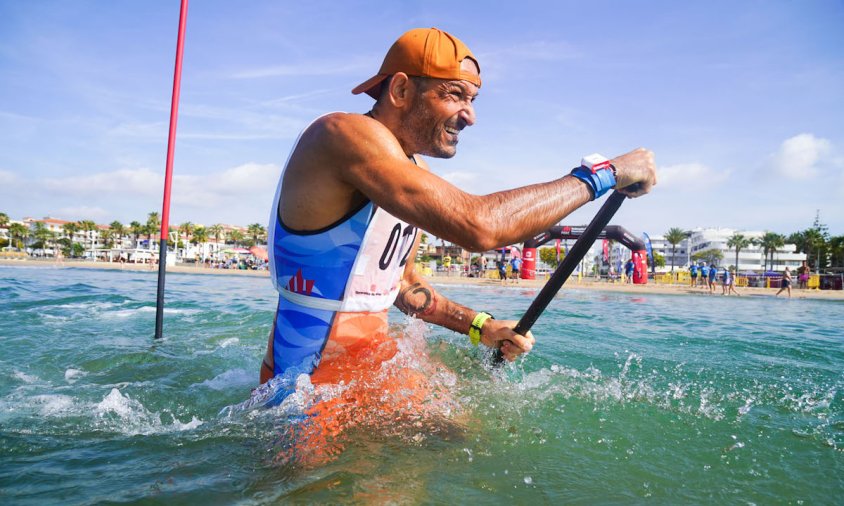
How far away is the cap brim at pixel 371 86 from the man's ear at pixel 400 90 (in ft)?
0.23

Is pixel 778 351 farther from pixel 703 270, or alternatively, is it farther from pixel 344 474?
pixel 703 270

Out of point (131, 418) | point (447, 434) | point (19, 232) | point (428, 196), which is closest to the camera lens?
point (428, 196)

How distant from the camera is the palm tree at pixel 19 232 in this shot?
95.4 metres

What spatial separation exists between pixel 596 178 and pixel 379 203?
919mm

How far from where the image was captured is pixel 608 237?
30562 millimetres

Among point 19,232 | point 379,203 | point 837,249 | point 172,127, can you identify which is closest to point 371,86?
point 379,203

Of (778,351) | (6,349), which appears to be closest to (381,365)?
(6,349)

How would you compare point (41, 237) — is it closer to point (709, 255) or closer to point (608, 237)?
point (608, 237)

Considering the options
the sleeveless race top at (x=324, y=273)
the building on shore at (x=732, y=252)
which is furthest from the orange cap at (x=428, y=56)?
the building on shore at (x=732, y=252)

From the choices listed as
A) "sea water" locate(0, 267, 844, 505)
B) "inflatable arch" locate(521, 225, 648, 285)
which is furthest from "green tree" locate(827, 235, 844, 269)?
"sea water" locate(0, 267, 844, 505)

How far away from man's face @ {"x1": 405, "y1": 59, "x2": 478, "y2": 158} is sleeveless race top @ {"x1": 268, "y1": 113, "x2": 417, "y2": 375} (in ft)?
1.27

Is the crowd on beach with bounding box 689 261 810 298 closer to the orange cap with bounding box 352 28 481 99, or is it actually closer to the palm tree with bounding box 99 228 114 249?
the orange cap with bounding box 352 28 481 99

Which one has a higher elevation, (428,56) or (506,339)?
(428,56)

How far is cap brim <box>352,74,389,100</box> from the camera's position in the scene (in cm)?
238
